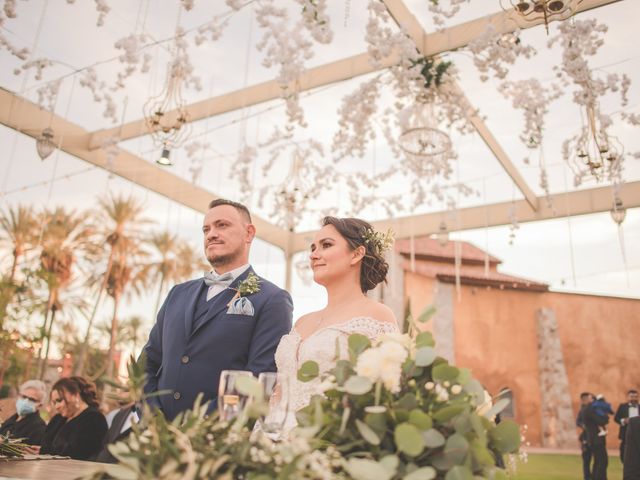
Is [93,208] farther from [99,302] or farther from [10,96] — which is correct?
[10,96]

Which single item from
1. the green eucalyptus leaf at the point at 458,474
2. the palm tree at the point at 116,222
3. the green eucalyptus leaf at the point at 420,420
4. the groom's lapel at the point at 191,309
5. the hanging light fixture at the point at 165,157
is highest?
the palm tree at the point at 116,222

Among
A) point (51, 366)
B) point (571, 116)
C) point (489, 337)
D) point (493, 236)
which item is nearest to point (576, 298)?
point (489, 337)

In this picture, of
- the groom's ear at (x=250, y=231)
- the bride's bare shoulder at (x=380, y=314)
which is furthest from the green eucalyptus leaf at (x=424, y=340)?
the groom's ear at (x=250, y=231)

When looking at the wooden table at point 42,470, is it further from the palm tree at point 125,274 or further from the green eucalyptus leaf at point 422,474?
the palm tree at point 125,274

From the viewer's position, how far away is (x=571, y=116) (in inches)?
341

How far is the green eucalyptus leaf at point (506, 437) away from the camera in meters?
1.05

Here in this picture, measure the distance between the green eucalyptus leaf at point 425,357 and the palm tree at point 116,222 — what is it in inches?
636

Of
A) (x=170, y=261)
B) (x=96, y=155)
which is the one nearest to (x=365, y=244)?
(x=96, y=155)

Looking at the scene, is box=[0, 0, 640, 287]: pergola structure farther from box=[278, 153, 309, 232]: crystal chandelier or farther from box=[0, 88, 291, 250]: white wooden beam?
box=[278, 153, 309, 232]: crystal chandelier

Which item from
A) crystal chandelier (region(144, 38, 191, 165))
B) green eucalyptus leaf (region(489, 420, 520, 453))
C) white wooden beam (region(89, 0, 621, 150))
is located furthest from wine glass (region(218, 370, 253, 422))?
crystal chandelier (region(144, 38, 191, 165))

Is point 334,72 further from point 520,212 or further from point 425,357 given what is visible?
point 425,357

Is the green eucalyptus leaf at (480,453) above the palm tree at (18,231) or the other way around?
the other way around

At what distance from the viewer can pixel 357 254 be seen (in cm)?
236

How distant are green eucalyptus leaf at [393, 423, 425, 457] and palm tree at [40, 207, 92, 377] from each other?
1683 centimetres
